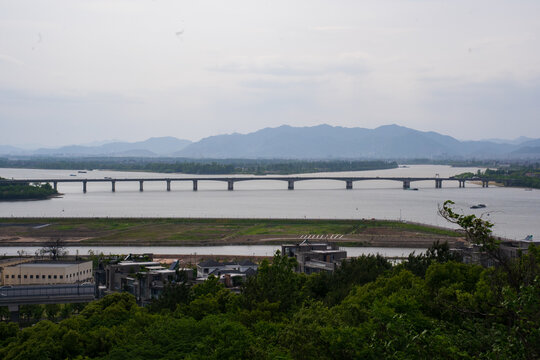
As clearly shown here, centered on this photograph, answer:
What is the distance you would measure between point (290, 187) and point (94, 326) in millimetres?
36360

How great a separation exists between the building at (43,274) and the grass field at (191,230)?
23.9 ft

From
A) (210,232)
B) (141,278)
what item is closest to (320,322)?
(141,278)

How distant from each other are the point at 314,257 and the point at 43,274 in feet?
16.8

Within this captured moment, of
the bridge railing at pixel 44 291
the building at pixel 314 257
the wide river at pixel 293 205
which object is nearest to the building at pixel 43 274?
the bridge railing at pixel 44 291

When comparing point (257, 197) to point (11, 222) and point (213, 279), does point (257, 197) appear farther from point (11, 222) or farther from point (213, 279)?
point (213, 279)

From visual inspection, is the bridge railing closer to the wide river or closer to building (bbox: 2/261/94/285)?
building (bbox: 2/261/94/285)

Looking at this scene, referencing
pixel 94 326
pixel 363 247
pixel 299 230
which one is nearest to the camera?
pixel 94 326

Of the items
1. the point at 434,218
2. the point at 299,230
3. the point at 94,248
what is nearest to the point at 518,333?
the point at 94,248

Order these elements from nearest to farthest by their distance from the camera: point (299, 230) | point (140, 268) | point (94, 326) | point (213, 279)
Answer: point (94, 326), point (213, 279), point (140, 268), point (299, 230)

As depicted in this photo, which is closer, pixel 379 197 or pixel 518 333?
pixel 518 333

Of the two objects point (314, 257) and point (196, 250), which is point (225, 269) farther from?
point (196, 250)

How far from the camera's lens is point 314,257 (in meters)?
12.5

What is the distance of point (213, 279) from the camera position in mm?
8609

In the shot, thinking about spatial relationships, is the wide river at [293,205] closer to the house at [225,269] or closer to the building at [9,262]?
the house at [225,269]
